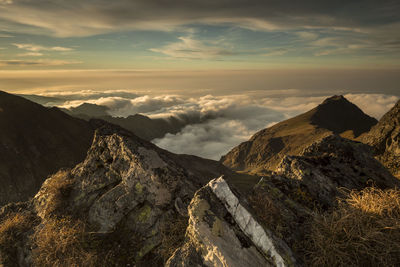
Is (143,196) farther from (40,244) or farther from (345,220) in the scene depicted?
(345,220)

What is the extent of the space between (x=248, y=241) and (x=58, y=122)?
92593mm

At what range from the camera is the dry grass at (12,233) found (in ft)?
23.0

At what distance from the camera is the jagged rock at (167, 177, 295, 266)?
4.57 meters

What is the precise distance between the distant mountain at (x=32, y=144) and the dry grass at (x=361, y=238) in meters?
64.4

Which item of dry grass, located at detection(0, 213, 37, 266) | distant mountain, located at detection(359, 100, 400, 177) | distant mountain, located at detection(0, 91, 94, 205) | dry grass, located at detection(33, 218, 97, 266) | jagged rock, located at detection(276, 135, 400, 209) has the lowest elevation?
distant mountain, located at detection(0, 91, 94, 205)

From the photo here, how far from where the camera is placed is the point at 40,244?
6285mm

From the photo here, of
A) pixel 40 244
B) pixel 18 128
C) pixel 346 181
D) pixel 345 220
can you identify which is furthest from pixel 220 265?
pixel 18 128

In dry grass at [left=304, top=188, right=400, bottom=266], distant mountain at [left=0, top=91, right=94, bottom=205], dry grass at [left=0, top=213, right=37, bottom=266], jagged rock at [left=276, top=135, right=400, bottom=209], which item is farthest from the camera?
A: distant mountain at [left=0, top=91, right=94, bottom=205]

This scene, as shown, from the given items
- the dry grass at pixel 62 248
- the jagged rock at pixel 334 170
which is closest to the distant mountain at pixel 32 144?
the dry grass at pixel 62 248

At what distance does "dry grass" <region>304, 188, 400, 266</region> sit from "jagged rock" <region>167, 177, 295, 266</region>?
0.70 metres

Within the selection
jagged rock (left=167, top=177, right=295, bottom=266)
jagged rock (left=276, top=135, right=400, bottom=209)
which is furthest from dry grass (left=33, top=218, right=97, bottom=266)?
jagged rock (left=276, top=135, right=400, bottom=209)

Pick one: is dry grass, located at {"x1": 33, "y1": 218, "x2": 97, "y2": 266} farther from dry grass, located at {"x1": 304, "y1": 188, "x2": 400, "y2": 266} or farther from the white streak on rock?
dry grass, located at {"x1": 304, "y1": 188, "x2": 400, "y2": 266}

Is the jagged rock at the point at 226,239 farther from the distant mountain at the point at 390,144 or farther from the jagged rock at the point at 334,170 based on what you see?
the distant mountain at the point at 390,144

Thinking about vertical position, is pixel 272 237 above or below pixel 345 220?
below
